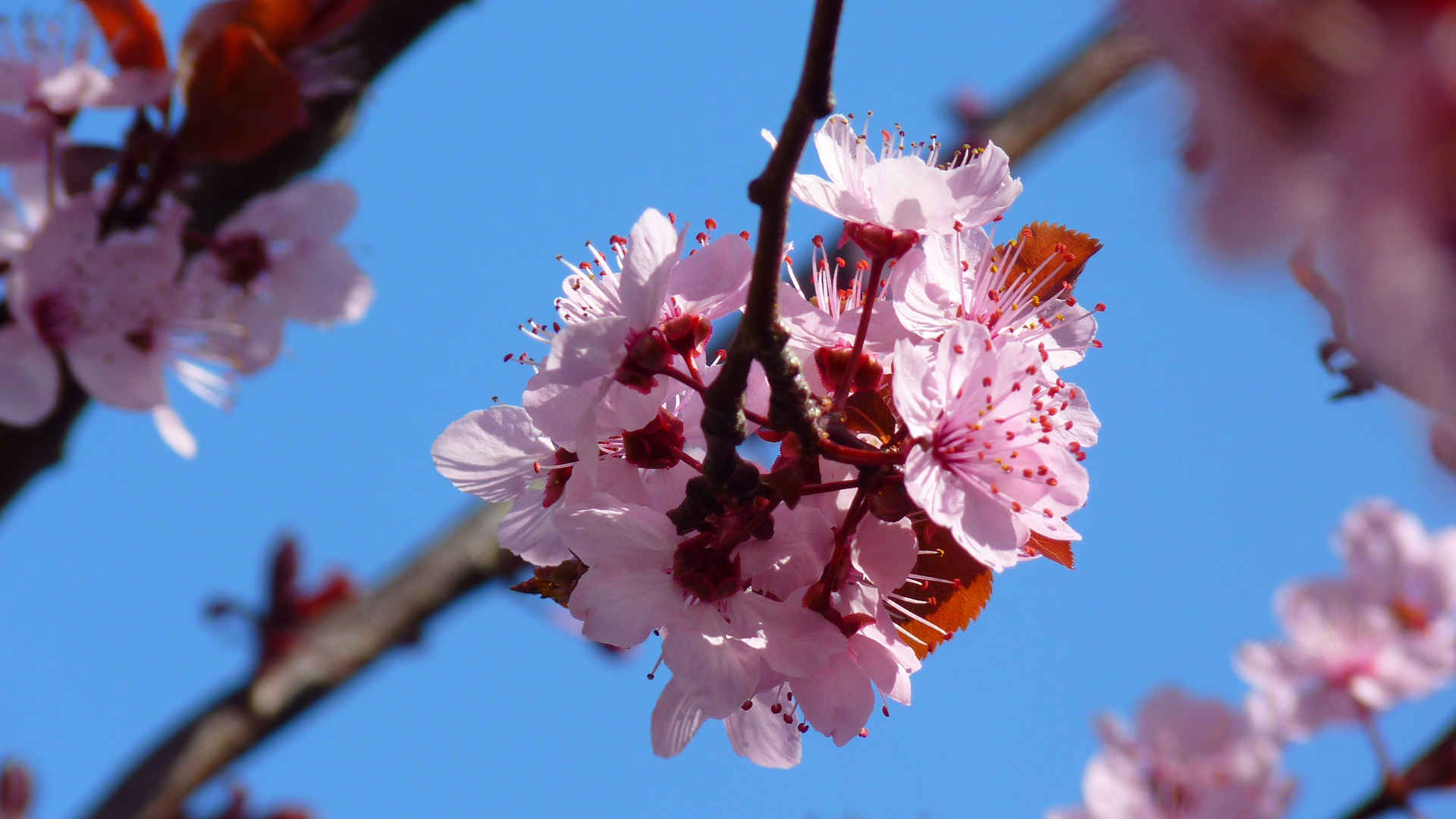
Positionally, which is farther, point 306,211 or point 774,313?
point 306,211

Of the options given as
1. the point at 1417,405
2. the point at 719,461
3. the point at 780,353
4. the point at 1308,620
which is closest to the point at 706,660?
the point at 719,461

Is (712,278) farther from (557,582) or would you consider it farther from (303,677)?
(303,677)

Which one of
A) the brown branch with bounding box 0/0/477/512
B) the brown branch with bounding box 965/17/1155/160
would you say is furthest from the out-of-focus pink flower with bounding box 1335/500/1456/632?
the brown branch with bounding box 0/0/477/512

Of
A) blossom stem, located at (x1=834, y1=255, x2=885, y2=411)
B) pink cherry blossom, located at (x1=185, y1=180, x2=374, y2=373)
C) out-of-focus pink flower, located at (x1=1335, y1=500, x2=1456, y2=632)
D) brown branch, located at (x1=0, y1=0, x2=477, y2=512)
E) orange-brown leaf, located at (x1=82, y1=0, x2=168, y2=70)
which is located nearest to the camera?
blossom stem, located at (x1=834, y1=255, x2=885, y2=411)

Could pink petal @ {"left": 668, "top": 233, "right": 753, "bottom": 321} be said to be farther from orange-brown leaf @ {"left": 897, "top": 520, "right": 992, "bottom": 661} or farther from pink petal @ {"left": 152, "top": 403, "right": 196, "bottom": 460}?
pink petal @ {"left": 152, "top": 403, "right": 196, "bottom": 460}

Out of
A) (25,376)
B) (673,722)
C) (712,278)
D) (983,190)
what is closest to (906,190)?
(983,190)
